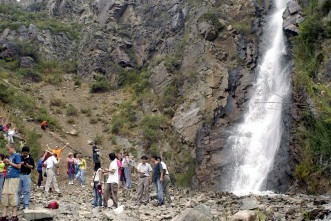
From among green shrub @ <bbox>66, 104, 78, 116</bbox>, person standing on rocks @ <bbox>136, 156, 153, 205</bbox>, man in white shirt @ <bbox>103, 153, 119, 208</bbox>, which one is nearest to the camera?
man in white shirt @ <bbox>103, 153, 119, 208</bbox>

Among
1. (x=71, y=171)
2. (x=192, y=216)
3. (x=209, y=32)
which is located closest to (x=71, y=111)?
(x=209, y=32)

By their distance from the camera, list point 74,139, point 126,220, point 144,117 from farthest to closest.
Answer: point 144,117
point 74,139
point 126,220

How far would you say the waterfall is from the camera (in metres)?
23.2

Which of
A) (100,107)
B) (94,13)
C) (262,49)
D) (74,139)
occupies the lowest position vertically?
(74,139)

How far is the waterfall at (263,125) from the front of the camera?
2317cm

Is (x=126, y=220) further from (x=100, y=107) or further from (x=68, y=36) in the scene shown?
(x=68, y=36)

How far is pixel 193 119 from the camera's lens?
29.0 meters

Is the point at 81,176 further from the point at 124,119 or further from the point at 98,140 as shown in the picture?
the point at 124,119

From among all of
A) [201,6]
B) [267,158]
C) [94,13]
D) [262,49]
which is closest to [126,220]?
[267,158]

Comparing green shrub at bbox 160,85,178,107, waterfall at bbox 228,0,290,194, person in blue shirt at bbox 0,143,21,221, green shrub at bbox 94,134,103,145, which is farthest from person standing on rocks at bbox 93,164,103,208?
green shrub at bbox 160,85,178,107

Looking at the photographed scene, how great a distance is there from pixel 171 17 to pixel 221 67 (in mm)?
12814

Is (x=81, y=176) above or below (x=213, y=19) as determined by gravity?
below

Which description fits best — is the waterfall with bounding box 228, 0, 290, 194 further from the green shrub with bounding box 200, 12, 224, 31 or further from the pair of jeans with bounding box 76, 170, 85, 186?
the pair of jeans with bounding box 76, 170, 85, 186

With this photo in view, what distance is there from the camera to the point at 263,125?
2627cm
